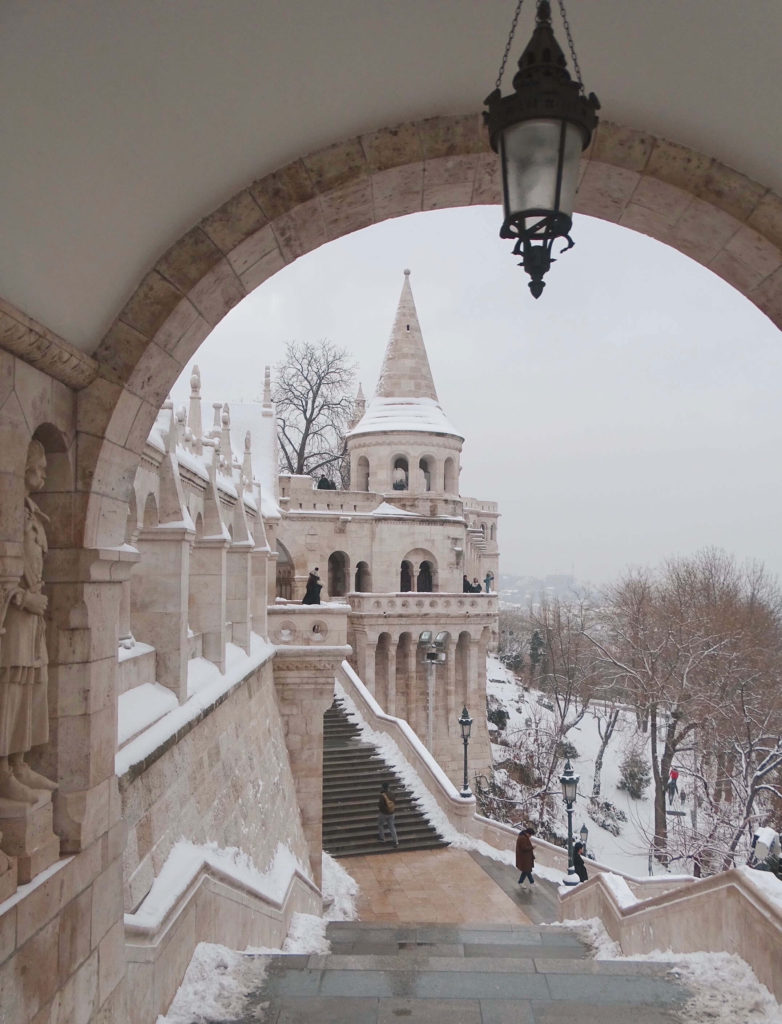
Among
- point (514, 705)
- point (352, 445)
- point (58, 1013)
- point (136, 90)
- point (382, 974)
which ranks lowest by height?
point (514, 705)

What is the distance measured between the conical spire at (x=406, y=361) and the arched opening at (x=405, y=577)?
7.79m

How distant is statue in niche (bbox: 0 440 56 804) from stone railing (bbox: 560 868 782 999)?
174 inches

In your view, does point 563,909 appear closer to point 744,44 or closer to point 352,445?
point 744,44

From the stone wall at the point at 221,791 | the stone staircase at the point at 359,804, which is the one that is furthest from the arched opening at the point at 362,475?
the stone wall at the point at 221,791

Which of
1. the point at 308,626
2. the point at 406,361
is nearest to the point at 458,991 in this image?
the point at 308,626

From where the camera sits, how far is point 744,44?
3281 mm

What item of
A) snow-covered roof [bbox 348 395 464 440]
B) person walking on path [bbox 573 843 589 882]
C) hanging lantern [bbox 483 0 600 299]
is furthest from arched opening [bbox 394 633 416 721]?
hanging lantern [bbox 483 0 600 299]

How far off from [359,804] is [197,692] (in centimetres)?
1032

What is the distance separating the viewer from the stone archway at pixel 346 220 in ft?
12.2

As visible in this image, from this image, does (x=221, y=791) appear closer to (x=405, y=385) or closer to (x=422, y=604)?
(x=422, y=604)

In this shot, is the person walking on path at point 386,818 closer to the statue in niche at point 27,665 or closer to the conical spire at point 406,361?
the statue in niche at point 27,665

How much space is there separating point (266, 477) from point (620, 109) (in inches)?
746

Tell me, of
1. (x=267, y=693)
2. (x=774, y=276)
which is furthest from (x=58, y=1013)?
(x=267, y=693)

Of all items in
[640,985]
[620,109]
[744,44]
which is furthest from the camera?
[640,985]
